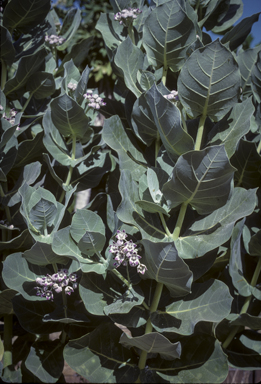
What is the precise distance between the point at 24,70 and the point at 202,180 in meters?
0.76

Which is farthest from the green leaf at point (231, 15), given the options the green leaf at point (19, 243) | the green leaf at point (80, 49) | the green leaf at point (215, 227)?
the green leaf at point (19, 243)

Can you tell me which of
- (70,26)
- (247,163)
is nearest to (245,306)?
(247,163)

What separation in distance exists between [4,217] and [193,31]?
92 centimetres

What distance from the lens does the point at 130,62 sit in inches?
43.4

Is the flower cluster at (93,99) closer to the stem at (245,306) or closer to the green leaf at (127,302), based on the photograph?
the green leaf at (127,302)

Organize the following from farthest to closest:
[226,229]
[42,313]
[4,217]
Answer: [4,217]
[42,313]
[226,229]

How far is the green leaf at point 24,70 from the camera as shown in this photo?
122 cm

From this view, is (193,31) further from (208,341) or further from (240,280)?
(208,341)

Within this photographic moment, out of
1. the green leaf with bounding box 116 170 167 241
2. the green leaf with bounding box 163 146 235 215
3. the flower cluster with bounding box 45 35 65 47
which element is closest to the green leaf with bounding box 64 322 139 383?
the green leaf with bounding box 116 170 167 241

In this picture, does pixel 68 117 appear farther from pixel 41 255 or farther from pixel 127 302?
pixel 127 302

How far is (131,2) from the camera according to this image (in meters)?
1.21

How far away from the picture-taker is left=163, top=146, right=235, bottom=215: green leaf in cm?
83

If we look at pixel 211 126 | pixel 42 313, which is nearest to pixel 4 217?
pixel 42 313

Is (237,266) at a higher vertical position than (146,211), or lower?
lower
